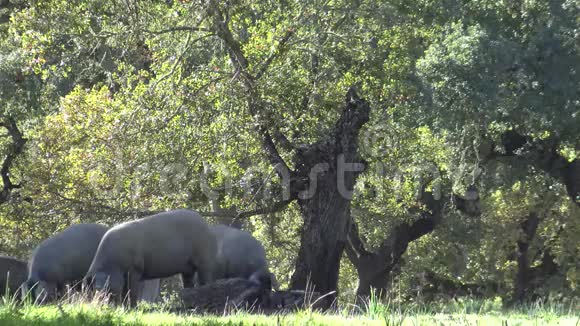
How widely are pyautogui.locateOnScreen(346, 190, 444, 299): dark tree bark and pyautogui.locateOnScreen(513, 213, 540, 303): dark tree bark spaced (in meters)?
8.37

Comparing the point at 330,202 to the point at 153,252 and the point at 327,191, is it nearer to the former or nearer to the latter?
the point at 327,191

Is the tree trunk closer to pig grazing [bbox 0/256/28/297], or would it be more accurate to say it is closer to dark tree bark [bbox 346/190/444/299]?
pig grazing [bbox 0/256/28/297]

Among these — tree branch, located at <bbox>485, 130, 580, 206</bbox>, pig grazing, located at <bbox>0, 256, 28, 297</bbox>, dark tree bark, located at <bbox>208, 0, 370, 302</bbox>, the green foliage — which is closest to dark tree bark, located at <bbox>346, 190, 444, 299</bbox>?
the green foliage

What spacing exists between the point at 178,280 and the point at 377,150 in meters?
11.4

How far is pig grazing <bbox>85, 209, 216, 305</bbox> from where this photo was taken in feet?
42.9

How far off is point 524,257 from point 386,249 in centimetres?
1039

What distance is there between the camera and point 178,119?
57.1 ft

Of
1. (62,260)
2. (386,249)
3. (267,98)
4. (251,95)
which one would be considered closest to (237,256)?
(62,260)

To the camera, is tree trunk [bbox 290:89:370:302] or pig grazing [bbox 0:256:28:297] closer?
pig grazing [bbox 0:256:28:297]

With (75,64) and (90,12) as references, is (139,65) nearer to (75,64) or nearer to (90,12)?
(75,64)

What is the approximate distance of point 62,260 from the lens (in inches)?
574

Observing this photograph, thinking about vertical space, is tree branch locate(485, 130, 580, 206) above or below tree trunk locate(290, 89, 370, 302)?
above

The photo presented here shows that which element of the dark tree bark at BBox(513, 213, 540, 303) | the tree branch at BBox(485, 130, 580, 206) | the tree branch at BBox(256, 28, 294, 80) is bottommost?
the dark tree bark at BBox(513, 213, 540, 303)

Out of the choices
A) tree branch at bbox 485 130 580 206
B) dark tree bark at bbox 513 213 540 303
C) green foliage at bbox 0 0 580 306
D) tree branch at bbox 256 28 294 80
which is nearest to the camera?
green foliage at bbox 0 0 580 306
